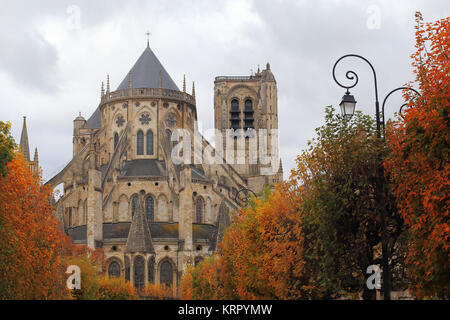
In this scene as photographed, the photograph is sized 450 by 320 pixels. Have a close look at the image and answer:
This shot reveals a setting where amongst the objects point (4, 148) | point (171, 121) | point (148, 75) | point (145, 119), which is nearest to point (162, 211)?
point (145, 119)

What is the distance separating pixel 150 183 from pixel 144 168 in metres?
2.82

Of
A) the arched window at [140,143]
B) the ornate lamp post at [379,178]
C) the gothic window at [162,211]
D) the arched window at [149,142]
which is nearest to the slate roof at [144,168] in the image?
the arched window at [140,143]

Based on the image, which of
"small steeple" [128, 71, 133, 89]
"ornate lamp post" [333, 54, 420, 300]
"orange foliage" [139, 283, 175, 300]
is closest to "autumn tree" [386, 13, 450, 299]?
"ornate lamp post" [333, 54, 420, 300]

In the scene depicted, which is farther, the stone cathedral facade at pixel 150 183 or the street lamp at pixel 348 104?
the stone cathedral facade at pixel 150 183

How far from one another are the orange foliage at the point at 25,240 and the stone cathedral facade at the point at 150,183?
28.4 m

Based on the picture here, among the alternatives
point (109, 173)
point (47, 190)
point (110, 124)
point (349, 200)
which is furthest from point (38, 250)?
point (110, 124)

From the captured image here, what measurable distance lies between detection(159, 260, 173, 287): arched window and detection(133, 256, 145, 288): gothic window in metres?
2.24

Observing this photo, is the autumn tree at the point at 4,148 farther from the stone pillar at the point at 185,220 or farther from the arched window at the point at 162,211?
the arched window at the point at 162,211

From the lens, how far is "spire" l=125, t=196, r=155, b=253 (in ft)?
223

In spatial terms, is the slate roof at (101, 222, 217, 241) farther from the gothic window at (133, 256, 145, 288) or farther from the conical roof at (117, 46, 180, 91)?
the conical roof at (117, 46, 180, 91)

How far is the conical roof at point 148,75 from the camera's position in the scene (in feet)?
281

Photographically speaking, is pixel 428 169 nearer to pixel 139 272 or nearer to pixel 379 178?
pixel 379 178

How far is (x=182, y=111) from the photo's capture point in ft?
277

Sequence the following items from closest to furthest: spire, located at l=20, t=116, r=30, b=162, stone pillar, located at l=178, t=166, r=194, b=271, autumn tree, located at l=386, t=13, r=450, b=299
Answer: autumn tree, located at l=386, t=13, r=450, b=299 < stone pillar, located at l=178, t=166, r=194, b=271 < spire, located at l=20, t=116, r=30, b=162
